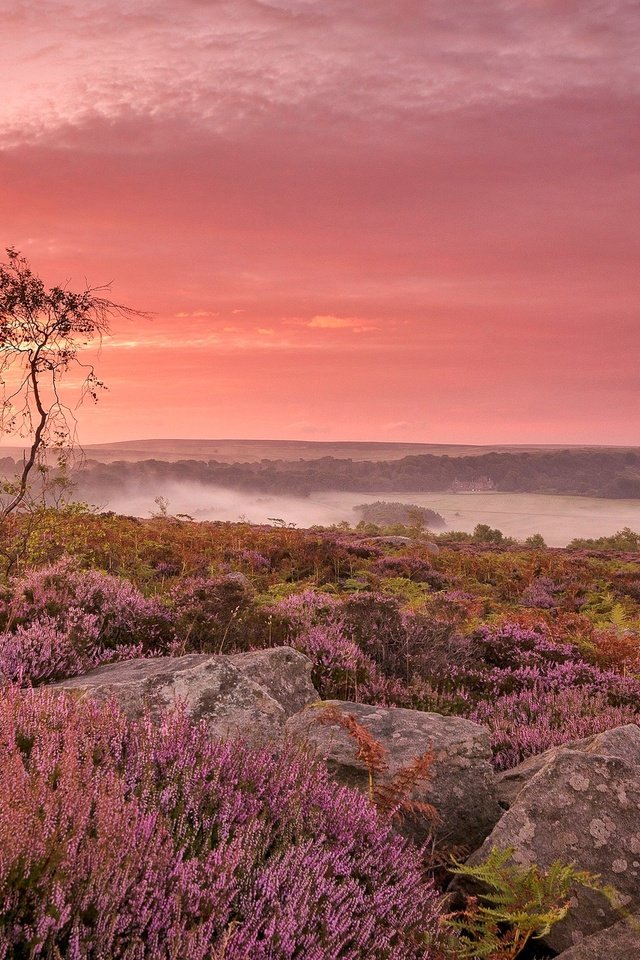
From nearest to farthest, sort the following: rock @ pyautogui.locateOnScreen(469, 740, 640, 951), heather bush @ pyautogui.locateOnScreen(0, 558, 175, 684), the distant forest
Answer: rock @ pyautogui.locateOnScreen(469, 740, 640, 951)
heather bush @ pyautogui.locateOnScreen(0, 558, 175, 684)
the distant forest

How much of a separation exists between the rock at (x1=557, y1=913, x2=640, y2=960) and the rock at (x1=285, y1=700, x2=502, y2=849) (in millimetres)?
952

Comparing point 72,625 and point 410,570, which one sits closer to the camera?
point 72,625

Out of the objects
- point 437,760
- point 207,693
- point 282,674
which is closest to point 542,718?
point 437,760

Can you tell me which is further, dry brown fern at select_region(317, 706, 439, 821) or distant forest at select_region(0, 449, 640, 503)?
distant forest at select_region(0, 449, 640, 503)

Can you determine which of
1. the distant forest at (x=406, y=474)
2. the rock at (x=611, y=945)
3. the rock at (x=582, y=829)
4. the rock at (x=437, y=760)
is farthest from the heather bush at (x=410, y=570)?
the distant forest at (x=406, y=474)

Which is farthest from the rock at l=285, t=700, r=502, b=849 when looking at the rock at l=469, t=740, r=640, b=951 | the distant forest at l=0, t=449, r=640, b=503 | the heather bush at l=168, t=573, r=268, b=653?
the distant forest at l=0, t=449, r=640, b=503

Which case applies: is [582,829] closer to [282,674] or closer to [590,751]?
[590,751]

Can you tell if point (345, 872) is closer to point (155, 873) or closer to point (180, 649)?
point (155, 873)

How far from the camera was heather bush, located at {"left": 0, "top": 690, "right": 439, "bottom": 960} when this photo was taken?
1841 mm

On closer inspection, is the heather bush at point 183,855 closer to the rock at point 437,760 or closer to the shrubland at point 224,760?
the shrubland at point 224,760

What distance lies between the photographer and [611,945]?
265 centimetres

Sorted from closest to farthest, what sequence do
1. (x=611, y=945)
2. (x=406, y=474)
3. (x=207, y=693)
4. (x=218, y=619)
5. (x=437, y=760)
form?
(x=611, y=945), (x=437, y=760), (x=207, y=693), (x=218, y=619), (x=406, y=474)

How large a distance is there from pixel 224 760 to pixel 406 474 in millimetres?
92247

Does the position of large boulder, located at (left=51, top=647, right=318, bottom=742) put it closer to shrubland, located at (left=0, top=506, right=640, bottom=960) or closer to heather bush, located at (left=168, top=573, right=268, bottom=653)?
shrubland, located at (left=0, top=506, right=640, bottom=960)
